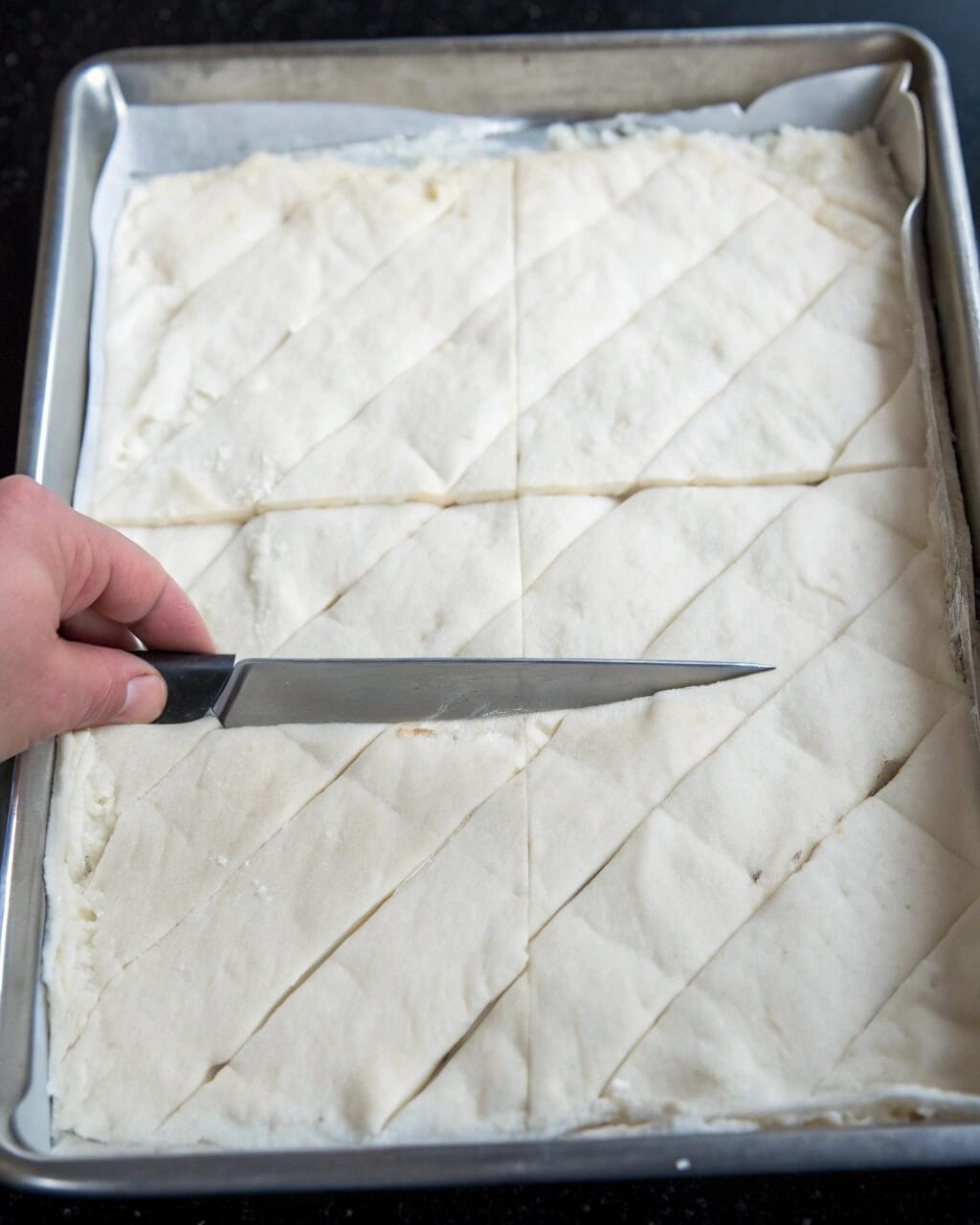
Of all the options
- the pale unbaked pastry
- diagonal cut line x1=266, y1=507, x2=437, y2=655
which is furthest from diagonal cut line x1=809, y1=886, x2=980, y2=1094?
diagonal cut line x1=266, y1=507, x2=437, y2=655

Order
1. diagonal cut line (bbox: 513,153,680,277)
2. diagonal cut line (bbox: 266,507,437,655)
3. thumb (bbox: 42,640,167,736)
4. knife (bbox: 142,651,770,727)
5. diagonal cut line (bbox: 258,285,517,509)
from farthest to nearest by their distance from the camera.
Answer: diagonal cut line (bbox: 513,153,680,277) → diagonal cut line (bbox: 258,285,517,509) → diagonal cut line (bbox: 266,507,437,655) → knife (bbox: 142,651,770,727) → thumb (bbox: 42,640,167,736)

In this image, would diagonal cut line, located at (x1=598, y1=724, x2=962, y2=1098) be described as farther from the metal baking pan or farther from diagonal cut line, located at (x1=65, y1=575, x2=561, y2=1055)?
diagonal cut line, located at (x1=65, y1=575, x2=561, y2=1055)

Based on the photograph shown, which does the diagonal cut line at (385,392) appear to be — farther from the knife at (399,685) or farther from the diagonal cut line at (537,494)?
the knife at (399,685)

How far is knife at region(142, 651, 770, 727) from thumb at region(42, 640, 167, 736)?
0.03 m

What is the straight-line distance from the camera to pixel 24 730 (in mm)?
1465

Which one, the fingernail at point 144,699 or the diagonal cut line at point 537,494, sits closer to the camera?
the fingernail at point 144,699

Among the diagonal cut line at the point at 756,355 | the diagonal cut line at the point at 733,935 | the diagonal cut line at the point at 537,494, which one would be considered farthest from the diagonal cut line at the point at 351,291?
the diagonal cut line at the point at 733,935

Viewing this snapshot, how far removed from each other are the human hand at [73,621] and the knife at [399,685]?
5 centimetres

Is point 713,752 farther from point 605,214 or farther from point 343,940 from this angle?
point 605,214

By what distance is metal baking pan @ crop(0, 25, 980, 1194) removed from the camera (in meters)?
1.25

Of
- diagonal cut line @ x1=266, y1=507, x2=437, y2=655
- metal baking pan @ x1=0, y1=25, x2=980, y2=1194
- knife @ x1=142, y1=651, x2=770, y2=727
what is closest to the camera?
metal baking pan @ x1=0, y1=25, x2=980, y2=1194

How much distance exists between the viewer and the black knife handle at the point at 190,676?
1.62 m

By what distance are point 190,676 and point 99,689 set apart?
0.14 meters

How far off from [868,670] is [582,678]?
42cm
